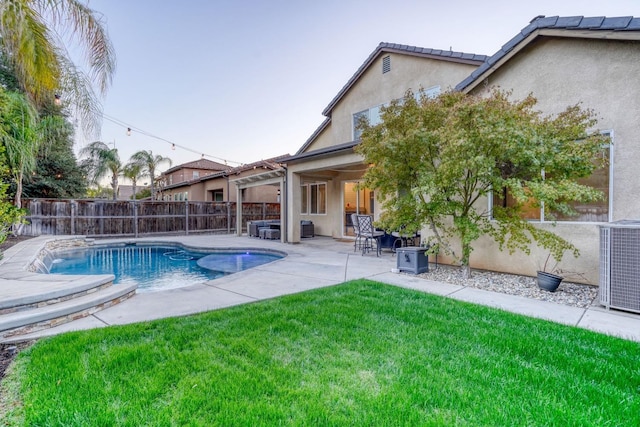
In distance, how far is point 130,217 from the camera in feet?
55.8

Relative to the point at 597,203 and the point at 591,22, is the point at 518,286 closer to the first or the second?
the point at 597,203

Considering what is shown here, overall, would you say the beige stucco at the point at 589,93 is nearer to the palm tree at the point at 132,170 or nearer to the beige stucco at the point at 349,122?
the beige stucco at the point at 349,122

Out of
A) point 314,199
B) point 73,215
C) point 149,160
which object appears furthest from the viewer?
point 149,160

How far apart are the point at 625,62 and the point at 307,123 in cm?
1769

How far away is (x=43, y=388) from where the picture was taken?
2559mm

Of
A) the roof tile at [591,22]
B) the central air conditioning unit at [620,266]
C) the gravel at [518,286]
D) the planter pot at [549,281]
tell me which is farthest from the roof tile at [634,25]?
the gravel at [518,286]

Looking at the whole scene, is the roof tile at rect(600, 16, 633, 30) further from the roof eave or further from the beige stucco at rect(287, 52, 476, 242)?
the beige stucco at rect(287, 52, 476, 242)

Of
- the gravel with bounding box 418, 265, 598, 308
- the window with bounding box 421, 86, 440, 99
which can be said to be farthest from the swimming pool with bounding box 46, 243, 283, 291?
the window with bounding box 421, 86, 440, 99

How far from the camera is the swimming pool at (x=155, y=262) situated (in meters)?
8.70

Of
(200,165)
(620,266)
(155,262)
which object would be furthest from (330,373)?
(200,165)

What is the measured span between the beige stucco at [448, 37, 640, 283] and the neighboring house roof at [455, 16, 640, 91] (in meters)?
0.23

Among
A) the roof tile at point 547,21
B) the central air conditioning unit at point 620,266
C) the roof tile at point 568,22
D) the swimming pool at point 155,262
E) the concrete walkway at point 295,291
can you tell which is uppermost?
the roof tile at point 547,21

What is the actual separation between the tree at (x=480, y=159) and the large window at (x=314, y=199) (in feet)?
28.2

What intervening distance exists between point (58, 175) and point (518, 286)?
24220 millimetres
